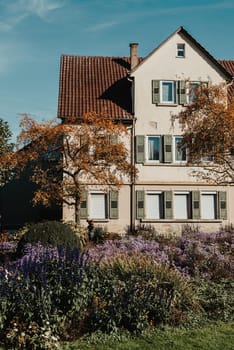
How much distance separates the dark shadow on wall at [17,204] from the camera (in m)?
33.2

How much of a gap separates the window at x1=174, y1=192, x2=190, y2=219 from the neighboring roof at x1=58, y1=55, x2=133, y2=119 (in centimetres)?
516

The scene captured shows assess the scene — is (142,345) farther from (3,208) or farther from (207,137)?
(3,208)

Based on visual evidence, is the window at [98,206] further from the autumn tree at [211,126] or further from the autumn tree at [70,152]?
the autumn tree at [211,126]

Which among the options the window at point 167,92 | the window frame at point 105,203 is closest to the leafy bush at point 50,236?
the window frame at point 105,203

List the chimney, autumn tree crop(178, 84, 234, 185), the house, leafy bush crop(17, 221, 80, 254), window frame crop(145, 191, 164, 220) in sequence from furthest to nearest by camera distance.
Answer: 1. the chimney
2. window frame crop(145, 191, 164, 220)
3. the house
4. autumn tree crop(178, 84, 234, 185)
5. leafy bush crop(17, 221, 80, 254)

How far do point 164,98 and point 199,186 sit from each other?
5264 mm

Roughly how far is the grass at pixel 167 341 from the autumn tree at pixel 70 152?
12856 mm

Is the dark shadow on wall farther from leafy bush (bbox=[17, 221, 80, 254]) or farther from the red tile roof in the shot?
leafy bush (bbox=[17, 221, 80, 254])

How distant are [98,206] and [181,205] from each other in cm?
462

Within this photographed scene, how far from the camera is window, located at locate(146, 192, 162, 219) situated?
26.8 m

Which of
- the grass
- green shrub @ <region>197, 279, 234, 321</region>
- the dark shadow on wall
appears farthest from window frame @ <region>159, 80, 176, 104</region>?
the grass

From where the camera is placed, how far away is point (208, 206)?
2719 cm

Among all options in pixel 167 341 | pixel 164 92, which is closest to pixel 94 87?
pixel 164 92

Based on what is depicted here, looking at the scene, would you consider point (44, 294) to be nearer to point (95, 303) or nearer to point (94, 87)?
point (95, 303)
